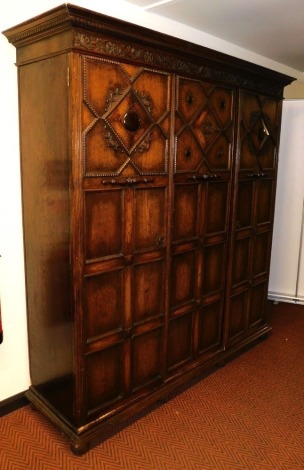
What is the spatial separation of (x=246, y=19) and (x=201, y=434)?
8.61 feet

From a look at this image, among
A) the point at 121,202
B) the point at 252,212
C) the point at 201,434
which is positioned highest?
the point at 121,202

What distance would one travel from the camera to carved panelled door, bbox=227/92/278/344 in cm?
271

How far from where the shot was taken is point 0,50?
1971 mm

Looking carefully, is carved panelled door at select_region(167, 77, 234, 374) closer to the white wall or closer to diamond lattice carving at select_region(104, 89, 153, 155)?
diamond lattice carving at select_region(104, 89, 153, 155)

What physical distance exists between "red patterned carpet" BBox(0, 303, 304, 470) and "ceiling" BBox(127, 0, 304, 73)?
2399 millimetres

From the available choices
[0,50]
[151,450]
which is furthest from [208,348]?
[0,50]

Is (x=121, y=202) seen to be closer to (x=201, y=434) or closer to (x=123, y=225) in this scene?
(x=123, y=225)

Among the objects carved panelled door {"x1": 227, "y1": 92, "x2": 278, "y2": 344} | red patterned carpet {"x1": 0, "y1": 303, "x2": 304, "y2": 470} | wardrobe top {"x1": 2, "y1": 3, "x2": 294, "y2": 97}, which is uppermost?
wardrobe top {"x1": 2, "y1": 3, "x2": 294, "y2": 97}

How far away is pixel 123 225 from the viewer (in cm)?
200

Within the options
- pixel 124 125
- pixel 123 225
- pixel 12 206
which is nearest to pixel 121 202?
pixel 123 225

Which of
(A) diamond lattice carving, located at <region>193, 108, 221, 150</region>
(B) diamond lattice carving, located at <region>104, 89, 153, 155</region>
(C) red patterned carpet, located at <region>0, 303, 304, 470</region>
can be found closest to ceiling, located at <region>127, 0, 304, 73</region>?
(A) diamond lattice carving, located at <region>193, 108, 221, 150</region>

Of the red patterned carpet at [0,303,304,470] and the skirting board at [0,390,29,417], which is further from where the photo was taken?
the skirting board at [0,390,29,417]

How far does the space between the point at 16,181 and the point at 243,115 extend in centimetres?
150

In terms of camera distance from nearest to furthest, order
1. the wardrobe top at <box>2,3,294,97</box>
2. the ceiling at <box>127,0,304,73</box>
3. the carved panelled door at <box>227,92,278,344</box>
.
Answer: the wardrobe top at <box>2,3,294,97</box>, the ceiling at <box>127,0,304,73</box>, the carved panelled door at <box>227,92,278,344</box>
